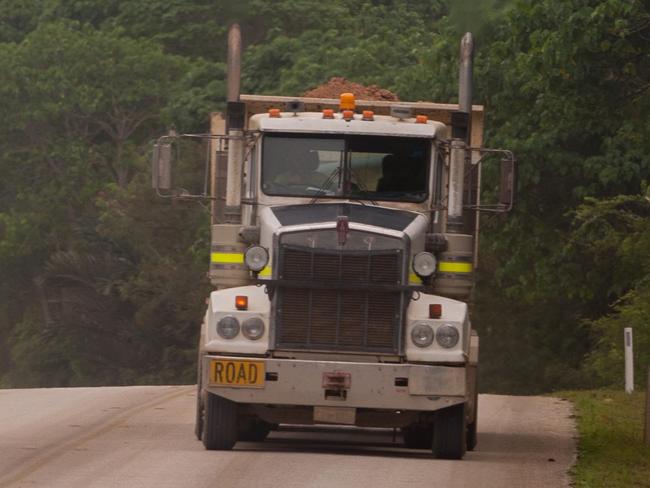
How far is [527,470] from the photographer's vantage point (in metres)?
16.1

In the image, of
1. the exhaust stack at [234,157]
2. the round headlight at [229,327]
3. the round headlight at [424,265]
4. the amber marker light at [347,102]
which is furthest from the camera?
the amber marker light at [347,102]

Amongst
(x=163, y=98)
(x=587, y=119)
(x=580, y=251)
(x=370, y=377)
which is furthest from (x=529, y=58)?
(x=163, y=98)

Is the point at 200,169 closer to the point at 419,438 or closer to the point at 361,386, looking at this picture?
the point at 419,438

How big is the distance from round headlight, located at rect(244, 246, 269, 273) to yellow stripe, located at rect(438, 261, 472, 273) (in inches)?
66.9

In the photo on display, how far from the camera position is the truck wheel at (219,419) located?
16844 millimetres

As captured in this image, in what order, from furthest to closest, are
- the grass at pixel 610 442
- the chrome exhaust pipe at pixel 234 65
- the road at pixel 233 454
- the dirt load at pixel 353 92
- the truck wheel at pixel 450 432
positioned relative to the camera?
the dirt load at pixel 353 92 → the chrome exhaust pipe at pixel 234 65 → the truck wheel at pixel 450 432 → the grass at pixel 610 442 → the road at pixel 233 454

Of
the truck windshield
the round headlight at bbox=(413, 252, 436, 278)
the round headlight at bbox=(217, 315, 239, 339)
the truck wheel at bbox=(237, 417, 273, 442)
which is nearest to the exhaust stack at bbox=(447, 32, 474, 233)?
the truck windshield

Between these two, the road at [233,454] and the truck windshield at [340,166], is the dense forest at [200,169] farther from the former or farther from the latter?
the truck windshield at [340,166]

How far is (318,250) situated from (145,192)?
42452 millimetres

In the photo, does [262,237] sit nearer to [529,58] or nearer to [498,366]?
[529,58]

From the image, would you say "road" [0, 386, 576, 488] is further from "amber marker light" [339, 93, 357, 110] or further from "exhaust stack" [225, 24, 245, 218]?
"amber marker light" [339, 93, 357, 110]

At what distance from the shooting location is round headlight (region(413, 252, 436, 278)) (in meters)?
16.8

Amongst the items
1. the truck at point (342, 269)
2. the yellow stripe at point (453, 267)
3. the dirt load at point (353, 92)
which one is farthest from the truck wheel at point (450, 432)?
the dirt load at point (353, 92)

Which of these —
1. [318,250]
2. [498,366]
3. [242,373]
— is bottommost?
[498,366]
